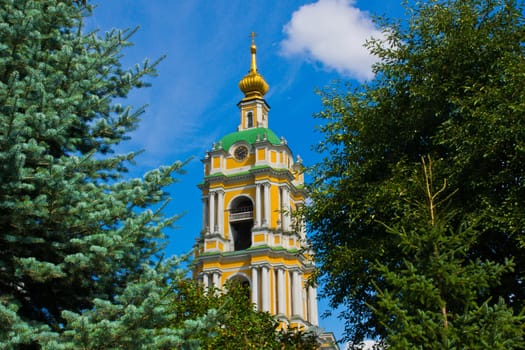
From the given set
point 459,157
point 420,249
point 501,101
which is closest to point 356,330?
point 459,157

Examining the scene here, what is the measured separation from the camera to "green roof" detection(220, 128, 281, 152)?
1652 inches

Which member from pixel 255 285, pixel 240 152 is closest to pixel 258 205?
pixel 240 152

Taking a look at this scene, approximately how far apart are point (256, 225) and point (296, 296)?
15.7 feet

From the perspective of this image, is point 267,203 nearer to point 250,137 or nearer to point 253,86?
point 250,137

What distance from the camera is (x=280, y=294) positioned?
121 ft

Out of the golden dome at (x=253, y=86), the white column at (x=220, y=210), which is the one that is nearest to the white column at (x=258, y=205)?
the white column at (x=220, y=210)

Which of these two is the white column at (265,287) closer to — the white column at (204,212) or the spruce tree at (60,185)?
the white column at (204,212)

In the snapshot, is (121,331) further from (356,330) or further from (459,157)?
(356,330)

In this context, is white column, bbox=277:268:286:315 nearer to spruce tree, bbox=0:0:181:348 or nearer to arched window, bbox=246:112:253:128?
arched window, bbox=246:112:253:128

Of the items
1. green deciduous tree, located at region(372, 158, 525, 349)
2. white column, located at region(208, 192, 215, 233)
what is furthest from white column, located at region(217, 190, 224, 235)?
green deciduous tree, located at region(372, 158, 525, 349)

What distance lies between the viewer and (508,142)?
37.3ft

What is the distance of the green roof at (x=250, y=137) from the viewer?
41969mm

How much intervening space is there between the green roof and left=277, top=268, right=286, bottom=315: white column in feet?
29.4

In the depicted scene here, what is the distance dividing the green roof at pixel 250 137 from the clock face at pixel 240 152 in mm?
550
